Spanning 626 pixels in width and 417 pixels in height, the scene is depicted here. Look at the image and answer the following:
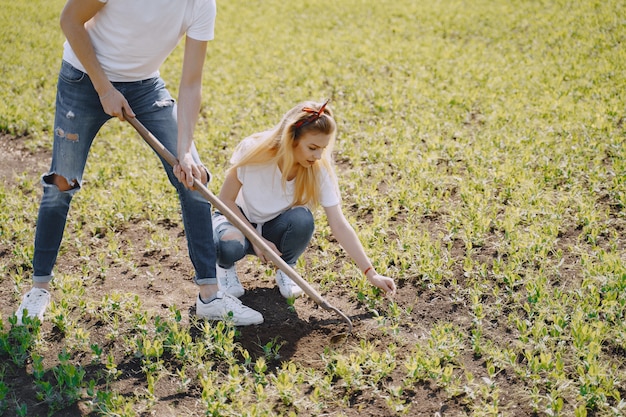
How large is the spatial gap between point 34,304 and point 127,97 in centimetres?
125

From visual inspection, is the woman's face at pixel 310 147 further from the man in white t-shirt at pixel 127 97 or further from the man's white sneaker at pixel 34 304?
the man's white sneaker at pixel 34 304

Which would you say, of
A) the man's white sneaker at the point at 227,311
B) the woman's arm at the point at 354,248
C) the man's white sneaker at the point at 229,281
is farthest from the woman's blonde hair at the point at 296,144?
the man's white sneaker at the point at 227,311

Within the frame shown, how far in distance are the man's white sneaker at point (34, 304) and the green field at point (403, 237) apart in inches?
3.1

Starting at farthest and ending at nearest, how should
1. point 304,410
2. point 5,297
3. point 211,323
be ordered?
point 5,297 < point 211,323 < point 304,410

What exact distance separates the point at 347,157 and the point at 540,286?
99.2 inches

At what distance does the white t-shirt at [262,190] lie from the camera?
3.94m

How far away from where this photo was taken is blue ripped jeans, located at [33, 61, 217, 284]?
135 inches

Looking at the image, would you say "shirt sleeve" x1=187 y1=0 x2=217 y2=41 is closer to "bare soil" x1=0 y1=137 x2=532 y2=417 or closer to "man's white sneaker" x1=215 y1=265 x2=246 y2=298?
"man's white sneaker" x1=215 y1=265 x2=246 y2=298

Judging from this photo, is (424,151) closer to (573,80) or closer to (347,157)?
(347,157)

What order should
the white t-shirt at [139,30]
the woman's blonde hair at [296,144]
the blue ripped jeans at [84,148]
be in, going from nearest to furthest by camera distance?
the white t-shirt at [139,30]
the blue ripped jeans at [84,148]
the woman's blonde hair at [296,144]

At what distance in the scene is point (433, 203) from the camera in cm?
508

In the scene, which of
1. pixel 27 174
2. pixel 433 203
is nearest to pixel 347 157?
pixel 433 203

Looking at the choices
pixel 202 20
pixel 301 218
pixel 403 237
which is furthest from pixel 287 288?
pixel 202 20

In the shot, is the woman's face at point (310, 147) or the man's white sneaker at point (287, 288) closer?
the woman's face at point (310, 147)
